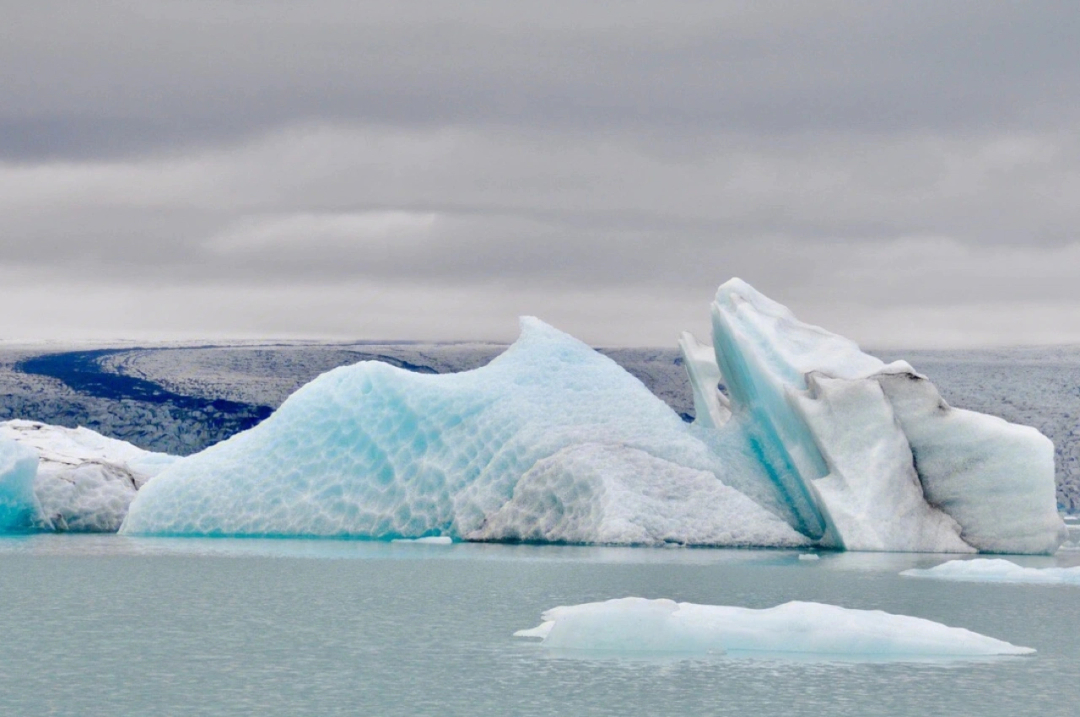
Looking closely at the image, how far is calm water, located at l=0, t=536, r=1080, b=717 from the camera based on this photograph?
830cm

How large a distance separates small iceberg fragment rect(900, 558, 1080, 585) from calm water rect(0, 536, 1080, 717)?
501mm

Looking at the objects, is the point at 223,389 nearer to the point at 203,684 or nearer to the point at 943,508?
the point at 943,508

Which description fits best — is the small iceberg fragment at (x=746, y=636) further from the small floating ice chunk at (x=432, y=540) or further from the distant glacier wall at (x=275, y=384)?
the distant glacier wall at (x=275, y=384)

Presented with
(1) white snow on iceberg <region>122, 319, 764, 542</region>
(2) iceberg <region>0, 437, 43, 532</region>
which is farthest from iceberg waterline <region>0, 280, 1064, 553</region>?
(2) iceberg <region>0, 437, 43, 532</region>

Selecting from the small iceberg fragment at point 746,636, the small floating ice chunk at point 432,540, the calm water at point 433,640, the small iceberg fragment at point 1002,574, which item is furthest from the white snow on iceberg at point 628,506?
the small iceberg fragment at point 746,636

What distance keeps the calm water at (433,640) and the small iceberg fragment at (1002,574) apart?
1.64 feet

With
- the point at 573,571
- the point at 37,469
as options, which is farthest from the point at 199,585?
the point at 37,469

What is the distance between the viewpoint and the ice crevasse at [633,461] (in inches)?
853

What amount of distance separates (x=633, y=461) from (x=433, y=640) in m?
11.6

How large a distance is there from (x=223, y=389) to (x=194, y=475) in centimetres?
2632

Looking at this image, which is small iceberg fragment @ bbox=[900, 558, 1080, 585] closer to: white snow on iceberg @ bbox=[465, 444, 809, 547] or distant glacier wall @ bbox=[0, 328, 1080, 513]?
white snow on iceberg @ bbox=[465, 444, 809, 547]

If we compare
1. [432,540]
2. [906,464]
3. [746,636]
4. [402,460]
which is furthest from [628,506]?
[746,636]

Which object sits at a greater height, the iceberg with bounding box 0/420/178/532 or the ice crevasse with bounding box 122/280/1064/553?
the ice crevasse with bounding box 122/280/1064/553

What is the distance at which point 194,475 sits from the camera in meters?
23.4
